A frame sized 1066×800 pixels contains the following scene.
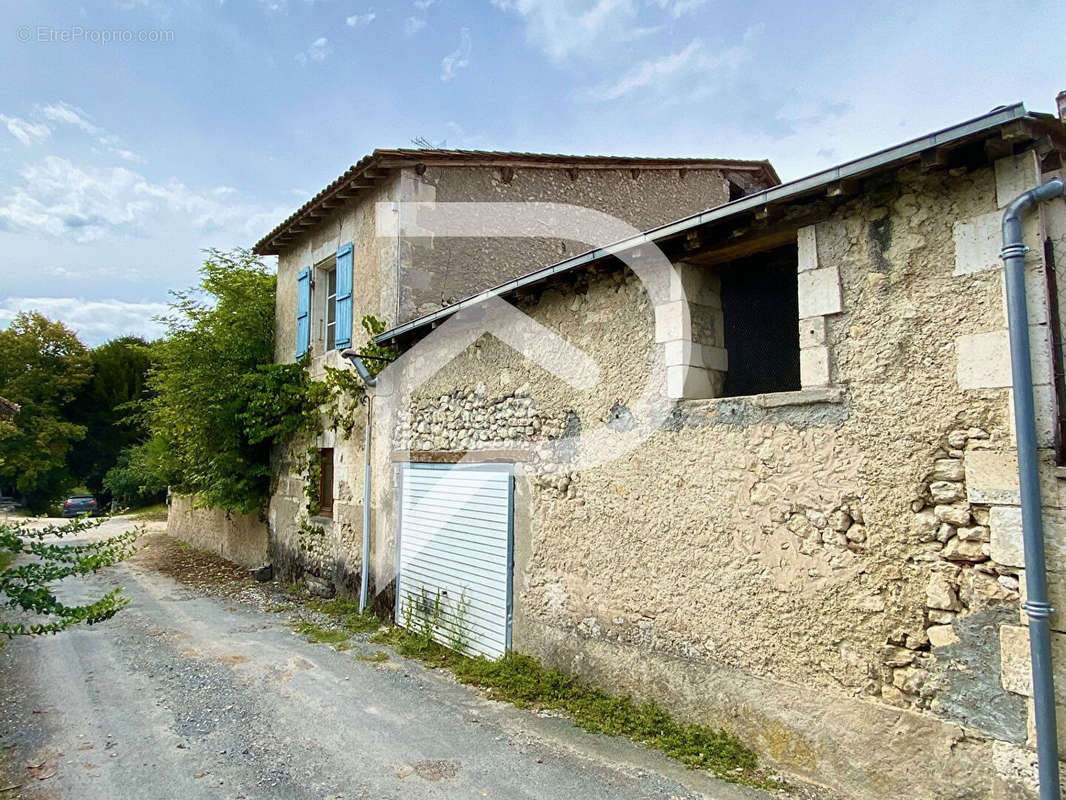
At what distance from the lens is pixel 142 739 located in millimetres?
4129

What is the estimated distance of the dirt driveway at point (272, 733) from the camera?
3527 millimetres

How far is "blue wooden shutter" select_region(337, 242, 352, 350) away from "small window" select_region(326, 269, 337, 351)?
0.48 meters

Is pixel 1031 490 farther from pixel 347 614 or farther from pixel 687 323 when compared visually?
pixel 347 614

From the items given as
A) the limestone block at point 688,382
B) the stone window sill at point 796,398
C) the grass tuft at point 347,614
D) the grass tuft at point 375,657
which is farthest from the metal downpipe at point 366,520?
the stone window sill at point 796,398

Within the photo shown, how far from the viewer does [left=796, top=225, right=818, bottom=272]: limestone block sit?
11.7 ft

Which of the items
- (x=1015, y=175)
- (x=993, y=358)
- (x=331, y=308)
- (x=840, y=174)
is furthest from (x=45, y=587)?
(x=331, y=308)

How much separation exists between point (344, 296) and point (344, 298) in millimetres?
25

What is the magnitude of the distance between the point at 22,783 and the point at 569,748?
116 inches

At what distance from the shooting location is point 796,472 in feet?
11.7

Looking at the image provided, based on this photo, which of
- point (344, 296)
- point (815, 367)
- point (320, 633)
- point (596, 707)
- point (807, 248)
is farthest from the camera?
point (344, 296)

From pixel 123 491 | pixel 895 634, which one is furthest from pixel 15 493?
pixel 895 634

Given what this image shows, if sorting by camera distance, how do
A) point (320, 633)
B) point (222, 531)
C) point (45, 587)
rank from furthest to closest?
point (222, 531), point (320, 633), point (45, 587)

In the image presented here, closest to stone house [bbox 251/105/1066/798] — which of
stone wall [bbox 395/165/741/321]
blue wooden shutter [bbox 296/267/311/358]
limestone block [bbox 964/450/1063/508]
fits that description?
limestone block [bbox 964/450/1063/508]

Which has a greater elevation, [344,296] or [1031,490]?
[344,296]
